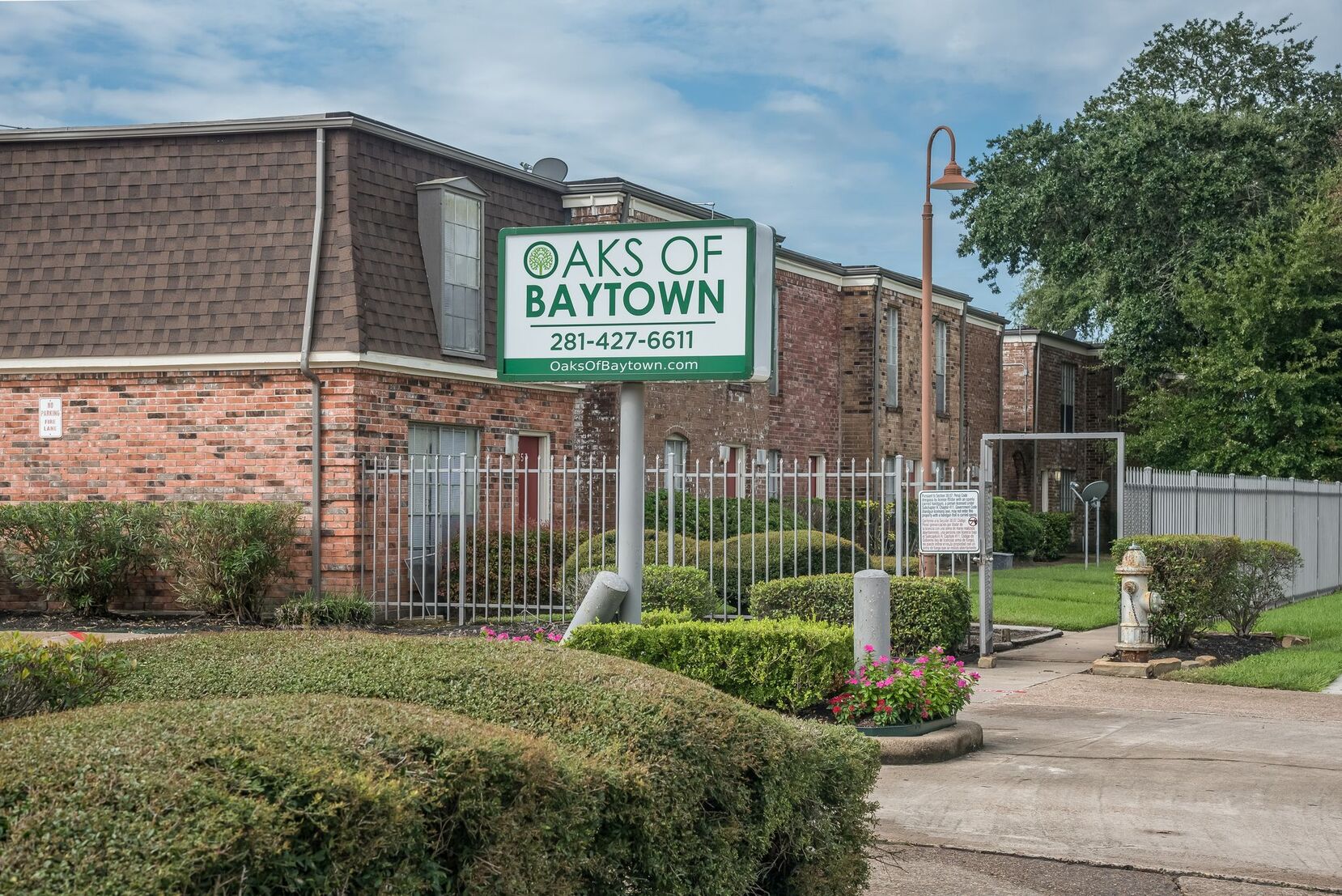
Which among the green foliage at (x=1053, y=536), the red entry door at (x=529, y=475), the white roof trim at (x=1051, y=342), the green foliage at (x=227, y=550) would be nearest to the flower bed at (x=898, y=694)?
the green foliage at (x=227, y=550)

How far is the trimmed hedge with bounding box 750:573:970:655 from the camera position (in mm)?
14117

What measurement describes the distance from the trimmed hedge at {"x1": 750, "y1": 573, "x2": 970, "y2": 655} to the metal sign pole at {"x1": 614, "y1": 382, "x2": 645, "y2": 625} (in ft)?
15.4

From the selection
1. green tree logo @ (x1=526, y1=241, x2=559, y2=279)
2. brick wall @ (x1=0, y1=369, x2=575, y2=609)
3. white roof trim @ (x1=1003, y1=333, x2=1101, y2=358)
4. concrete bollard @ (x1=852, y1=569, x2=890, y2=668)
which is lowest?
concrete bollard @ (x1=852, y1=569, x2=890, y2=668)

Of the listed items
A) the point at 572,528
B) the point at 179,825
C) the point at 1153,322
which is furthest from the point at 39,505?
the point at 1153,322

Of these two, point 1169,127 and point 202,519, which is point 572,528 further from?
point 1169,127

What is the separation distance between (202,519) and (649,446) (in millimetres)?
8318

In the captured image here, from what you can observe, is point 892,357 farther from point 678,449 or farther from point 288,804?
point 288,804

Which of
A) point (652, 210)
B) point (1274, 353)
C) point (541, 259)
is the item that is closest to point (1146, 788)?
point (541, 259)

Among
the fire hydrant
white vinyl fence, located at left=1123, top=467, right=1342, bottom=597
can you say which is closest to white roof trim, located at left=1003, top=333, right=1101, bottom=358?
white vinyl fence, located at left=1123, top=467, right=1342, bottom=597

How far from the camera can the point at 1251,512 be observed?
22.2 meters

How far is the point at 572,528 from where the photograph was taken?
795 inches

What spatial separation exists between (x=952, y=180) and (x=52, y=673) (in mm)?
16177


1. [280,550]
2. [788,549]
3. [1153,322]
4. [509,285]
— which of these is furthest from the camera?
[1153,322]

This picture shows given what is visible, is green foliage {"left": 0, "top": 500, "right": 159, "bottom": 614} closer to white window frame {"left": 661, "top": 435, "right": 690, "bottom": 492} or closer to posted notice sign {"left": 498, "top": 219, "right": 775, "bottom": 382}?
white window frame {"left": 661, "top": 435, "right": 690, "bottom": 492}
